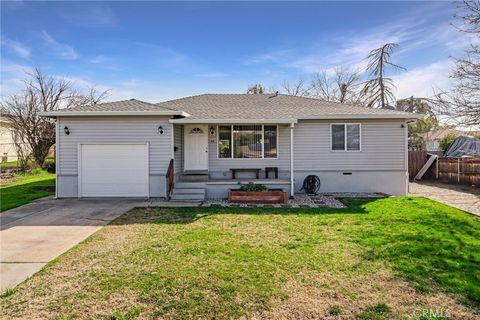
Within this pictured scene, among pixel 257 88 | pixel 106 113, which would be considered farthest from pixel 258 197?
pixel 257 88

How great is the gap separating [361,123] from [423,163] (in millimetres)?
6965

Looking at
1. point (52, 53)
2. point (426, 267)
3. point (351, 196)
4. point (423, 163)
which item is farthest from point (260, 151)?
point (52, 53)

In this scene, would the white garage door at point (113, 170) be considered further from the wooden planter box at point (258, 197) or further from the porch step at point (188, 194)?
the wooden planter box at point (258, 197)

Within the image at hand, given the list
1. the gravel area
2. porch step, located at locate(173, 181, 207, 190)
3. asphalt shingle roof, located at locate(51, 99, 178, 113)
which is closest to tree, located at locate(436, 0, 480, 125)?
the gravel area

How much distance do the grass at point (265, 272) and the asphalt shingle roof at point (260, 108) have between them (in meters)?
5.24

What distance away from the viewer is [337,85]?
2802 cm

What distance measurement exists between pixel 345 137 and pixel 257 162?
11.8 feet

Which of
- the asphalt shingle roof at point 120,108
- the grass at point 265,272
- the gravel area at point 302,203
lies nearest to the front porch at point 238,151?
the asphalt shingle roof at point 120,108

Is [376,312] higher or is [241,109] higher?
[241,109]

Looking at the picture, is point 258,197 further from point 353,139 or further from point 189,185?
point 353,139

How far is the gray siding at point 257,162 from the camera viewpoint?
38.6ft

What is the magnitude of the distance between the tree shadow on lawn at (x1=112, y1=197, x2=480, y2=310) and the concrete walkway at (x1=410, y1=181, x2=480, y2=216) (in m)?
0.69

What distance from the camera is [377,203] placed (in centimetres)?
934

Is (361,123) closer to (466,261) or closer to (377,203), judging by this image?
(377,203)
